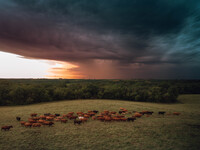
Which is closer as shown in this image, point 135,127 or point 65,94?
point 135,127

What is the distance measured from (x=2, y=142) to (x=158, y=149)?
1339cm

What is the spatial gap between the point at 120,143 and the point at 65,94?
38.8 m

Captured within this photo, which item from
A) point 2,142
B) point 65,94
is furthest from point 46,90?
point 2,142

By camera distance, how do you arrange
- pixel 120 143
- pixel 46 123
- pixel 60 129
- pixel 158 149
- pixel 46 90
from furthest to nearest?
1. pixel 46 90
2. pixel 46 123
3. pixel 60 129
4. pixel 120 143
5. pixel 158 149

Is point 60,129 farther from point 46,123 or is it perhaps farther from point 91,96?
point 91,96

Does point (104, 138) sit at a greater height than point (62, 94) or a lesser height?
greater

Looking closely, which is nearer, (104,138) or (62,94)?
(104,138)

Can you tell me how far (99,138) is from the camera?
1121cm

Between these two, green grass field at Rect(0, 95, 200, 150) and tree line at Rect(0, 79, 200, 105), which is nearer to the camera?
green grass field at Rect(0, 95, 200, 150)

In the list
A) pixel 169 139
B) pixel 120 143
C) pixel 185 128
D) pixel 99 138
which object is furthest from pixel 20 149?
pixel 185 128

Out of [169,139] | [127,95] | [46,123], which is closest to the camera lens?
[169,139]

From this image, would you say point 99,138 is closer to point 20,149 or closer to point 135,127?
point 135,127

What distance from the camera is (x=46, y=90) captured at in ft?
145

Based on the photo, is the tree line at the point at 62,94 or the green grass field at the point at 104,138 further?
the tree line at the point at 62,94
